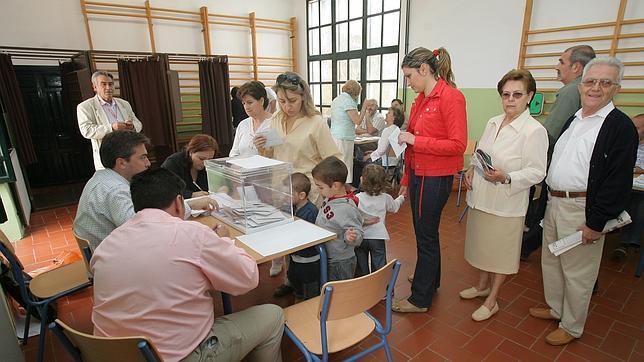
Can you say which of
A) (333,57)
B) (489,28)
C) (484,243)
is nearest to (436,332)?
(484,243)

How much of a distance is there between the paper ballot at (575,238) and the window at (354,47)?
5069 mm

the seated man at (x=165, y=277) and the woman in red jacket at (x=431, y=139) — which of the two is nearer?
the seated man at (x=165, y=277)

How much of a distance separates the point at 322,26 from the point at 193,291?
773 cm

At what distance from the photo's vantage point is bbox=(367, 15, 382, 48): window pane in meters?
6.74

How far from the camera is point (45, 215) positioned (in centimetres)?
467

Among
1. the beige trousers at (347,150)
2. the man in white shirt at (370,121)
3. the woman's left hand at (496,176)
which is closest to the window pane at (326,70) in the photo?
the man in white shirt at (370,121)

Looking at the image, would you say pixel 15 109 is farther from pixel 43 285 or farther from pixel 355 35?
pixel 355 35

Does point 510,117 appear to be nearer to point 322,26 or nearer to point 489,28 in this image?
point 489,28

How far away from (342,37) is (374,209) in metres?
6.01

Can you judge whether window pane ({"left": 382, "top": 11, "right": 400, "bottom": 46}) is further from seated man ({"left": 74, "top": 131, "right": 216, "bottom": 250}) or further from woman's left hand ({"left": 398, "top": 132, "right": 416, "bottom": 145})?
seated man ({"left": 74, "top": 131, "right": 216, "bottom": 250})

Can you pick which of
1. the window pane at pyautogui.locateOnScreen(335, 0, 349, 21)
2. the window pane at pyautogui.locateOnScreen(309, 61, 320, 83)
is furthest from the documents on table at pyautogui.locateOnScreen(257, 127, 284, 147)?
the window pane at pyautogui.locateOnScreen(309, 61, 320, 83)

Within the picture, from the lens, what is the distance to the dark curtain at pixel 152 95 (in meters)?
5.41

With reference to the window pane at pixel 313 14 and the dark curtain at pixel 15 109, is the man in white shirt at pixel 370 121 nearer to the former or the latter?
the window pane at pixel 313 14

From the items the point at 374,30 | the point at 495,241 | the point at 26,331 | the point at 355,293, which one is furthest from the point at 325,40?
the point at 355,293
